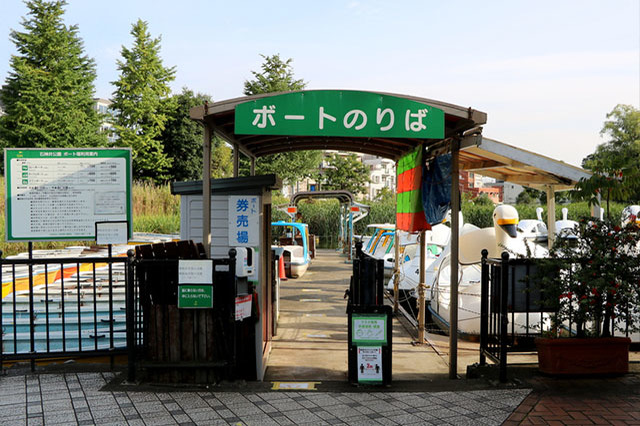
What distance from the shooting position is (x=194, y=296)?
4883 mm

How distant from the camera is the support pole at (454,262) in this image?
18.1 feet

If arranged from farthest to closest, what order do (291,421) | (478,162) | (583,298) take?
(478,162) → (583,298) → (291,421)

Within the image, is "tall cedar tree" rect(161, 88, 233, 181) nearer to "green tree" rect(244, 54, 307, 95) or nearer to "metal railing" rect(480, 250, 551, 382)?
"green tree" rect(244, 54, 307, 95)

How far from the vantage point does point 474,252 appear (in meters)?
9.88

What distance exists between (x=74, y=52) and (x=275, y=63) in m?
11.5

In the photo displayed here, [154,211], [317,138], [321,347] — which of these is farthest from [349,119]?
[154,211]

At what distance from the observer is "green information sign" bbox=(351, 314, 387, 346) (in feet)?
16.8

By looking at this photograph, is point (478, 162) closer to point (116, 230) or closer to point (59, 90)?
point (116, 230)

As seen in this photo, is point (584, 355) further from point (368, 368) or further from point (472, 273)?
point (472, 273)

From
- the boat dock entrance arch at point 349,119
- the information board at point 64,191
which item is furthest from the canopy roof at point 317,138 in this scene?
the information board at point 64,191

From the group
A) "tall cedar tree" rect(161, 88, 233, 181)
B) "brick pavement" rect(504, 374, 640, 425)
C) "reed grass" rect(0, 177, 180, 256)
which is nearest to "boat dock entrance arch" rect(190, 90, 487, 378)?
"brick pavement" rect(504, 374, 640, 425)

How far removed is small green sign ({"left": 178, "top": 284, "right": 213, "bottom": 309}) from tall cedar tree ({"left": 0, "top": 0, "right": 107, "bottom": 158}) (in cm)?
2666

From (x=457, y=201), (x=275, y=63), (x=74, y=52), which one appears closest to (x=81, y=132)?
(x=74, y=52)

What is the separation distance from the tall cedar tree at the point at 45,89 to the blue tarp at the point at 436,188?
26294 millimetres
